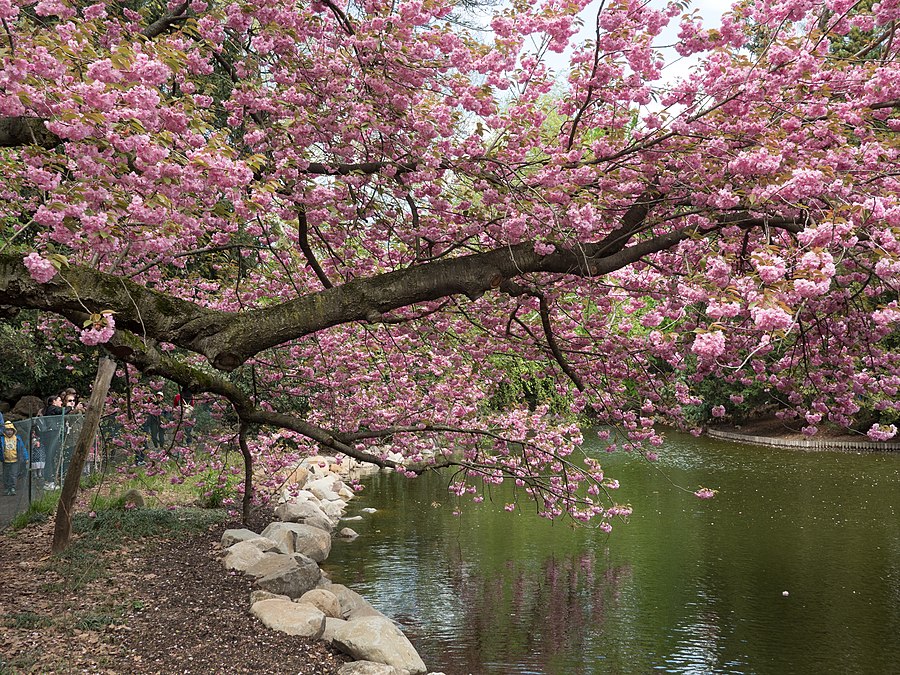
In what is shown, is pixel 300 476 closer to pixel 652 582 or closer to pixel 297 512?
pixel 297 512

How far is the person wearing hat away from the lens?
9336 millimetres

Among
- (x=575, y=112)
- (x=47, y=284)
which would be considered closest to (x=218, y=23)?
(x=47, y=284)

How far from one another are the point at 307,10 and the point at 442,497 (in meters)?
12.3

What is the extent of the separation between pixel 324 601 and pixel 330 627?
816 mm

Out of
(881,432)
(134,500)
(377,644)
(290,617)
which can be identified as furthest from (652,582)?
(134,500)

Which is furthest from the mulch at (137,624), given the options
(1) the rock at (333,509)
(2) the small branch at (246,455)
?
(1) the rock at (333,509)

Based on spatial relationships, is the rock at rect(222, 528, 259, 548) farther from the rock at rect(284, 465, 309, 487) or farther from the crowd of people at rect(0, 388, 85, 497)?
the rock at rect(284, 465, 309, 487)

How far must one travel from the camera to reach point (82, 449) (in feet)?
24.2

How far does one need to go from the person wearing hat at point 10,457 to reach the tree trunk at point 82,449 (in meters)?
2.22

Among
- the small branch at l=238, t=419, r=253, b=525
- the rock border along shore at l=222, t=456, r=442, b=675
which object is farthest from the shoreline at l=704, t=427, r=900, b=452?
the small branch at l=238, t=419, r=253, b=525

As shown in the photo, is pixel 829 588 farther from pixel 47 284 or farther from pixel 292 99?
pixel 47 284

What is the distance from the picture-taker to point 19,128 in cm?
400

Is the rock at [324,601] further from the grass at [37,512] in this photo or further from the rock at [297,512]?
the rock at [297,512]

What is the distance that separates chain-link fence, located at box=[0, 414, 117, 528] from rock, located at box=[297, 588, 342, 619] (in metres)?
4.09
